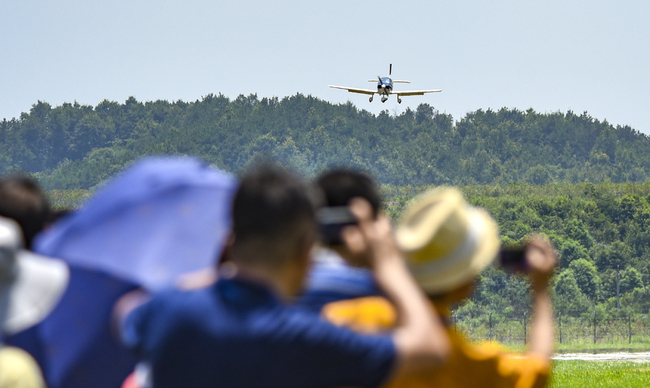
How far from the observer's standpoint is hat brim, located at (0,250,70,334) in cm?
295

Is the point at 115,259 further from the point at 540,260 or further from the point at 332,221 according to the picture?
the point at 540,260

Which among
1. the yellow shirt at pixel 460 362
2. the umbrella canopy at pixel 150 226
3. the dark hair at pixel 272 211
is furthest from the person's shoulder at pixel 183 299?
the umbrella canopy at pixel 150 226

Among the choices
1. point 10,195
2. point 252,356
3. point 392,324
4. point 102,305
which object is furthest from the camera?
point 10,195

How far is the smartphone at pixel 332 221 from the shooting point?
2549 mm

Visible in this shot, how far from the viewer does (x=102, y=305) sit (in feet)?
9.90

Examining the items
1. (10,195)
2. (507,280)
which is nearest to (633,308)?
(507,280)

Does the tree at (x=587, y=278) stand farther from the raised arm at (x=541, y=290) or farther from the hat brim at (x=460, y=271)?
the hat brim at (x=460, y=271)

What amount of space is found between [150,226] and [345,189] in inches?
24.7

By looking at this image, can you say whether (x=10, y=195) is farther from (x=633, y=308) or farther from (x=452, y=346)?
(x=633, y=308)

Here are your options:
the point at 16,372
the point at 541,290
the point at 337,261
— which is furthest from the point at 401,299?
the point at 16,372

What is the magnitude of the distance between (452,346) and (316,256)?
1.52 ft

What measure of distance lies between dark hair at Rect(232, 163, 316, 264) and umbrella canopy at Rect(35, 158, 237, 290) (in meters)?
0.72

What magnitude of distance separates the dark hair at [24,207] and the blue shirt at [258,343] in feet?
4.71

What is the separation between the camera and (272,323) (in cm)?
210
